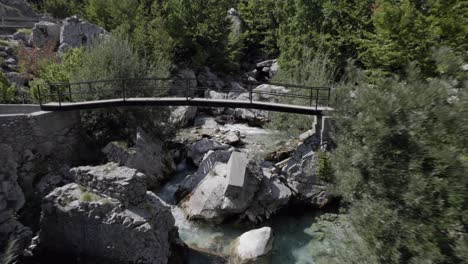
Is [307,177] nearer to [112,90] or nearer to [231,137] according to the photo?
[231,137]

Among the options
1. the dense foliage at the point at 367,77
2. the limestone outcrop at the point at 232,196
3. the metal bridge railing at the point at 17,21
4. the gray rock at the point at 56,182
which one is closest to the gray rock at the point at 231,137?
the dense foliage at the point at 367,77

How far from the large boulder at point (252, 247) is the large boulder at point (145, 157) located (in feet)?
15.4

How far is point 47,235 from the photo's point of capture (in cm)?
876

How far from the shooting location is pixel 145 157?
12.4 m

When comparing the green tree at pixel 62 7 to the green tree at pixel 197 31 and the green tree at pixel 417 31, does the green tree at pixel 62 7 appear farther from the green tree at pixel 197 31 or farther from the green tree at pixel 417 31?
the green tree at pixel 417 31

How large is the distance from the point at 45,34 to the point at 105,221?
18.7m

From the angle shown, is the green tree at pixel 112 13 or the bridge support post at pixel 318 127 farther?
the green tree at pixel 112 13

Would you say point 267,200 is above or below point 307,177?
below

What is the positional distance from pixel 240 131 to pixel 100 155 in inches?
299

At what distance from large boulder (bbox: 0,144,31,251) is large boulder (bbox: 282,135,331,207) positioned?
8.45m

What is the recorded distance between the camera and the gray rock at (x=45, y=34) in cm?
2112

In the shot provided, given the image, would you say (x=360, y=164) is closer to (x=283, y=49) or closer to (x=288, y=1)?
(x=283, y=49)

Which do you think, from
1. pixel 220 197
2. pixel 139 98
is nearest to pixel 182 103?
pixel 139 98

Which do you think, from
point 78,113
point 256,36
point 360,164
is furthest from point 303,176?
point 256,36
